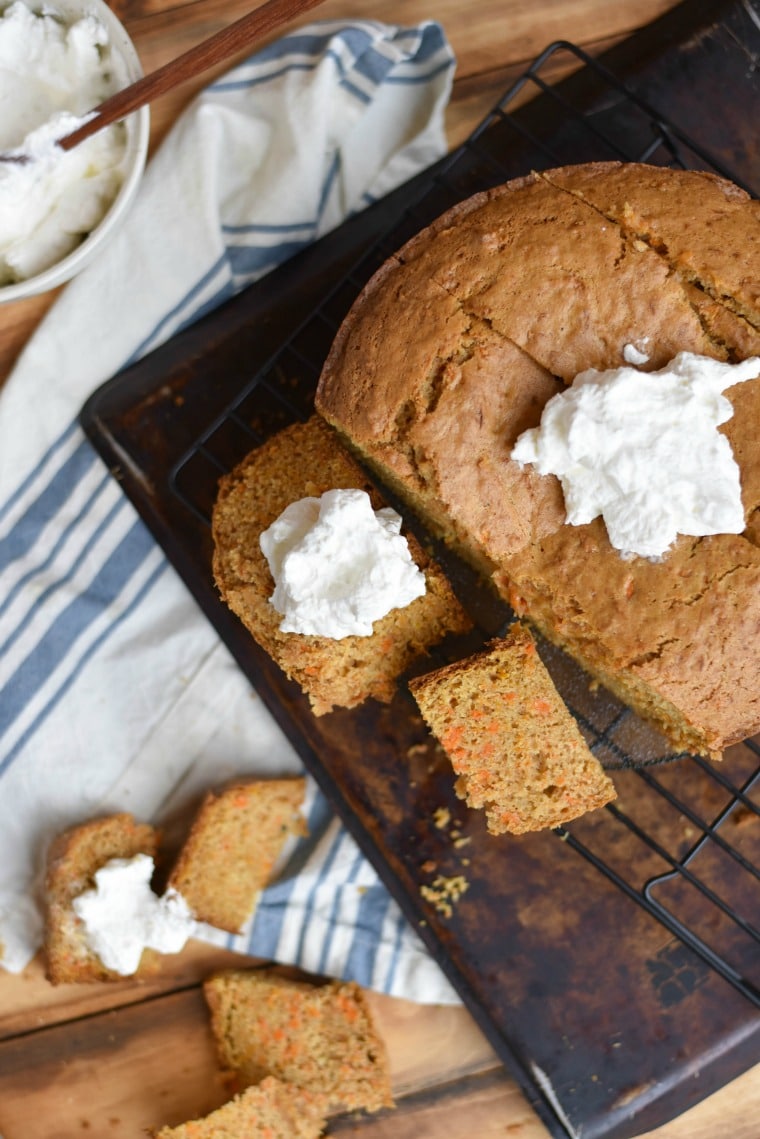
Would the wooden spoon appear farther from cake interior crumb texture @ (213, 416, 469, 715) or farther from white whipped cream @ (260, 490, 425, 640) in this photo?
white whipped cream @ (260, 490, 425, 640)

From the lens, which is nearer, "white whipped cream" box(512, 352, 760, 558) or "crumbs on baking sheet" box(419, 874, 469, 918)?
"white whipped cream" box(512, 352, 760, 558)

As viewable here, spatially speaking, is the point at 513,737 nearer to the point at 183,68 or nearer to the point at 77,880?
the point at 77,880

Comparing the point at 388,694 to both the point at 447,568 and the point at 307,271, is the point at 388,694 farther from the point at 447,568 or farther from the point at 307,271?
the point at 307,271

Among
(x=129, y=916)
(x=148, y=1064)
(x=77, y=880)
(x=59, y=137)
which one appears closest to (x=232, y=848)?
(x=129, y=916)

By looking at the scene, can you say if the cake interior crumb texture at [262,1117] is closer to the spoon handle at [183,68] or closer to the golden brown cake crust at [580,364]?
the golden brown cake crust at [580,364]

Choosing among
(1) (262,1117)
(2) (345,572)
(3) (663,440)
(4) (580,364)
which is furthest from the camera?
(1) (262,1117)

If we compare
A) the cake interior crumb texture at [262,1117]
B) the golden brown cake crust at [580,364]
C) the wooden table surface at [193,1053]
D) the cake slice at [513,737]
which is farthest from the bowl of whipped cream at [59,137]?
the cake interior crumb texture at [262,1117]

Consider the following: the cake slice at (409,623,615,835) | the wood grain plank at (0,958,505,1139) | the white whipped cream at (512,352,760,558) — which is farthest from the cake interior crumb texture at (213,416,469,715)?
the wood grain plank at (0,958,505,1139)
